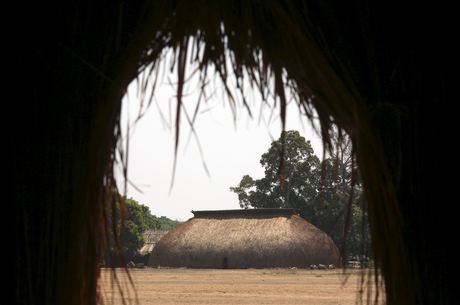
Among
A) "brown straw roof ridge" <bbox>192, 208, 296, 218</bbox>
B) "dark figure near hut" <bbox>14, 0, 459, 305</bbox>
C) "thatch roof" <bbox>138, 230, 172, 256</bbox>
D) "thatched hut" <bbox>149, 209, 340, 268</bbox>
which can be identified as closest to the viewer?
"dark figure near hut" <bbox>14, 0, 459, 305</bbox>

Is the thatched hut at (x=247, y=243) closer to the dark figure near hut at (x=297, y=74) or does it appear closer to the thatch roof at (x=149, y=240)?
the thatch roof at (x=149, y=240)

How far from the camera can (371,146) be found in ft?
6.72

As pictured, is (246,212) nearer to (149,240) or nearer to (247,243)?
(247,243)

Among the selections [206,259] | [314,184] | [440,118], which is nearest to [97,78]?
[440,118]

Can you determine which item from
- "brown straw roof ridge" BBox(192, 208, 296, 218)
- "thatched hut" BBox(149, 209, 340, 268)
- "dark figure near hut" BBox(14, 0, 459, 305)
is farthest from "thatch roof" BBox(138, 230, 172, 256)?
"dark figure near hut" BBox(14, 0, 459, 305)

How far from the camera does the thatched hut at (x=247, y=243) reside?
3406 cm

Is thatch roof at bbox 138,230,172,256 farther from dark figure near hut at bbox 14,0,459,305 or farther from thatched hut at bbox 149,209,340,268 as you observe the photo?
dark figure near hut at bbox 14,0,459,305

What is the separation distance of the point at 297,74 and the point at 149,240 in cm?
4357

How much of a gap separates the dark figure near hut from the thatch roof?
40075 millimetres

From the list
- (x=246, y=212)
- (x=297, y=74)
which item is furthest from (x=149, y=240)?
(x=297, y=74)

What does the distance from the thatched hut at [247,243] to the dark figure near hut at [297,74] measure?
3129cm

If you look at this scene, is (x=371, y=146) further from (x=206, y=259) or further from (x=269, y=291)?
(x=206, y=259)

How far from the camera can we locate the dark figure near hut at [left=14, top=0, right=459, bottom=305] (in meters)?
2.01

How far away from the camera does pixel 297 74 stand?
→ 2152mm
